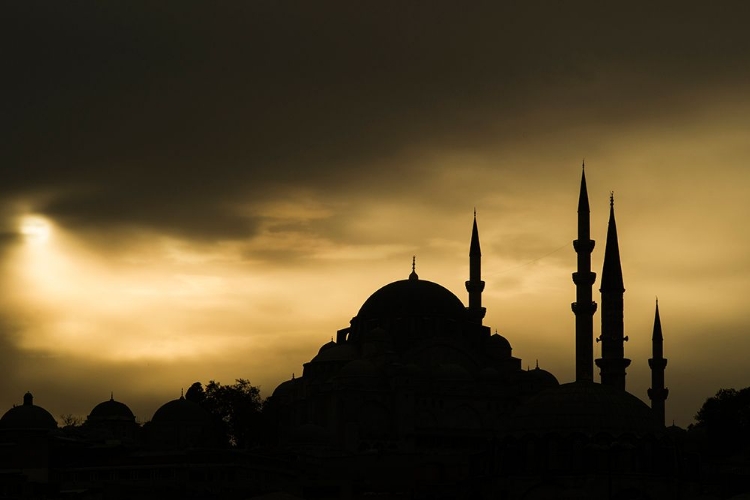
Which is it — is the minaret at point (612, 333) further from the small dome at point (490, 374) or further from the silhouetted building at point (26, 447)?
the silhouetted building at point (26, 447)

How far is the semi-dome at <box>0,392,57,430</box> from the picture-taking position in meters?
68.9

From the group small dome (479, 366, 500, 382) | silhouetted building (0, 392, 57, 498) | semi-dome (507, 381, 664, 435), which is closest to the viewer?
semi-dome (507, 381, 664, 435)

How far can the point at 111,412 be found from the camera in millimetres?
86625

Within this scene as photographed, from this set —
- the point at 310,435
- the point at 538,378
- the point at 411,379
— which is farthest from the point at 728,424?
the point at 310,435

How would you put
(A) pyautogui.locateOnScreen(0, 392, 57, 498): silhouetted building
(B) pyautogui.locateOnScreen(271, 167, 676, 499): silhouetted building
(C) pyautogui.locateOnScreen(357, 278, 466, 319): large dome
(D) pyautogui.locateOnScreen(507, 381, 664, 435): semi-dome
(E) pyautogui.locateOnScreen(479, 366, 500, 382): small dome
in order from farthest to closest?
(C) pyautogui.locateOnScreen(357, 278, 466, 319): large dome, (E) pyautogui.locateOnScreen(479, 366, 500, 382): small dome, (A) pyautogui.locateOnScreen(0, 392, 57, 498): silhouetted building, (D) pyautogui.locateOnScreen(507, 381, 664, 435): semi-dome, (B) pyautogui.locateOnScreen(271, 167, 676, 499): silhouetted building

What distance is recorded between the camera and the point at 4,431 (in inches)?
2714

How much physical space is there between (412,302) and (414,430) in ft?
31.9

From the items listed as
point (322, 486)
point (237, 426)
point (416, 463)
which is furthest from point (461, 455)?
point (237, 426)

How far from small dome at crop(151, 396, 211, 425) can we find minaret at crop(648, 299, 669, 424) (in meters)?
20.8

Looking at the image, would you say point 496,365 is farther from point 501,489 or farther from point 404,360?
point 501,489

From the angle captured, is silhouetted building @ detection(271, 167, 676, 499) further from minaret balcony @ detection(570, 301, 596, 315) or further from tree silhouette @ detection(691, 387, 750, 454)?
tree silhouette @ detection(691, 387, 750, 454)

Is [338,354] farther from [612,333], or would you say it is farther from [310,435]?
[612,333]

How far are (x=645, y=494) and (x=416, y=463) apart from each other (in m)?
12.4

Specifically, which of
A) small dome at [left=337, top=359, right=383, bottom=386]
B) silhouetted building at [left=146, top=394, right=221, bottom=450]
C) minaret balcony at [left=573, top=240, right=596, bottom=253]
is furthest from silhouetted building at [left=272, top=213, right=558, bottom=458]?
minaret balcony at [left=573, top=240, right=596, bottom=253]
